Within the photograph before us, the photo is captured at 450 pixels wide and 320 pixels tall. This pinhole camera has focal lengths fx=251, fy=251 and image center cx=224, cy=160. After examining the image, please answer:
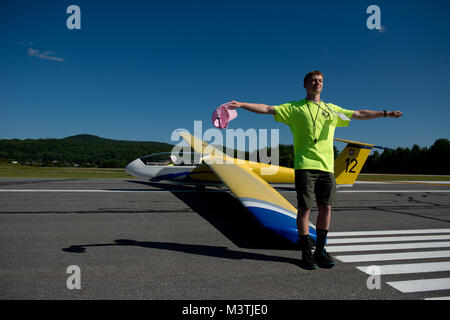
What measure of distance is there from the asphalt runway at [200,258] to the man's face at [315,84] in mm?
2384

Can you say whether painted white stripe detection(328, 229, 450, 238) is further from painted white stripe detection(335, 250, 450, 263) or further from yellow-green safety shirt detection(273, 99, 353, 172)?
yellow-green safety shirt detection(273, 99, 353, 172)

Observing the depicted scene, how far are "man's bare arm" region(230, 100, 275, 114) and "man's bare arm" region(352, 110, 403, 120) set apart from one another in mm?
1264

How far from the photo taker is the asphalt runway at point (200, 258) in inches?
105

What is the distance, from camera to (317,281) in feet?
9.65

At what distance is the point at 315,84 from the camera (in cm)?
336

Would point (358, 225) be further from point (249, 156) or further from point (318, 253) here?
point (249, 156)

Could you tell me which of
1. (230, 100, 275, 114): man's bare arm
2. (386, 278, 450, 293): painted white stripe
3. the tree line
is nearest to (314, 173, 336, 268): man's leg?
(386, 278, 450, 293): painted white stripe

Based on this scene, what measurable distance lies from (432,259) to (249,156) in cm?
920

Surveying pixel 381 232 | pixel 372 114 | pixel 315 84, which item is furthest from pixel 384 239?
pixel 315 84

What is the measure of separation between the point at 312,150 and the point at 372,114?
110 centimetres

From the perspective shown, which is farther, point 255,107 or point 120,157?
point 120,157

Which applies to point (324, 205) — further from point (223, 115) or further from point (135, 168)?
point (135, 168)

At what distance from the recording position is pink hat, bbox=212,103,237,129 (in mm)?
3229
